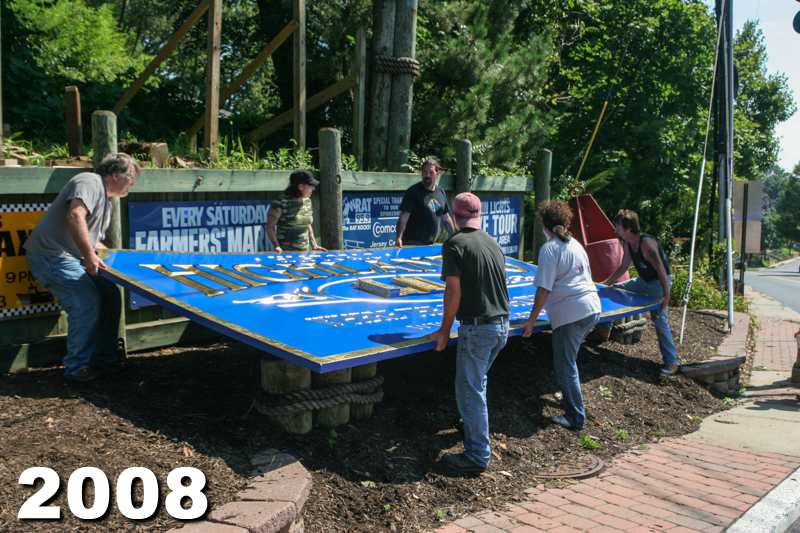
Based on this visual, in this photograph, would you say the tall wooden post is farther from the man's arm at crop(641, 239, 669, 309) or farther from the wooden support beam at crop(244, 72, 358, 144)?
the man's arm at crop(641, 239, 669, 309)

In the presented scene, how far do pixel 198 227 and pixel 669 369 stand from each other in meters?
5.01

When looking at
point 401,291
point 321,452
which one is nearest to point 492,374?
point 401,291

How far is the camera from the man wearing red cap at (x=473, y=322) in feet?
13.9

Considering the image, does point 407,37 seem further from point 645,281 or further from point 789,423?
point 789,423

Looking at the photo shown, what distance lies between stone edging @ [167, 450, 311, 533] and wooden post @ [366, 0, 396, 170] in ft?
21.1

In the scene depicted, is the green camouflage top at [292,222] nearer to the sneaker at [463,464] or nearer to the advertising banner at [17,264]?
the advertising banner at [17,264]

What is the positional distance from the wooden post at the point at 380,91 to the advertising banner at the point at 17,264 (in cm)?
521

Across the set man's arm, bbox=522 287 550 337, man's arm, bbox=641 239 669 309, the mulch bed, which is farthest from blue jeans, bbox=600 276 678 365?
man's arm, bbox=522 287 550 337

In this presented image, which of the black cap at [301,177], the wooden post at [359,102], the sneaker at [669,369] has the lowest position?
the sneaker at [669,369]

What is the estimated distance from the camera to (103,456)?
344 centimetres

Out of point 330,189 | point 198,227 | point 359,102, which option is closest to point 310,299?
point 198,227

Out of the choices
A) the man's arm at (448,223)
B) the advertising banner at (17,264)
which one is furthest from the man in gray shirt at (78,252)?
the man's arm at (448,223)

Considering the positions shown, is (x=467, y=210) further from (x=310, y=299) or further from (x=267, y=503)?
(x=267, y=503)

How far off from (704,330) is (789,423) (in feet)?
11.4
